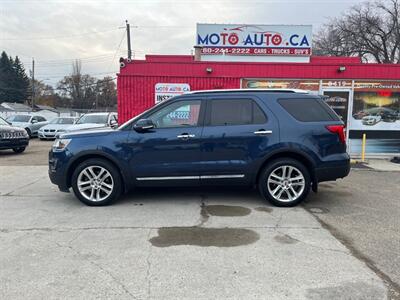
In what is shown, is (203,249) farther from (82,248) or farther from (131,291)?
(82,248)

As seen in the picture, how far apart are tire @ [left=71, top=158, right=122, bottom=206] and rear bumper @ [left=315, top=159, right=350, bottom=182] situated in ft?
10.9

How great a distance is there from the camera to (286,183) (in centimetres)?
602

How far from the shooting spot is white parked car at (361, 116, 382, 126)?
12016mm

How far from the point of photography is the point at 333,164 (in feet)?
19.8

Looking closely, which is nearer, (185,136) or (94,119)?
(185,136)

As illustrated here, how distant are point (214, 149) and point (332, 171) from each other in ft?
6.59

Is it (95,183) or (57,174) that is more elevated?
(57,174)

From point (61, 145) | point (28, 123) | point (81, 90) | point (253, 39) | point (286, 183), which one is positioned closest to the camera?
point (286, 183)

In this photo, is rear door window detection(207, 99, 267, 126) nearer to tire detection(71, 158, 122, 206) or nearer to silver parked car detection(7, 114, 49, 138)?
tire detection(71, 158, 122, 206)

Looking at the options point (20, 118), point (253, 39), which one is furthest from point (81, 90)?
point (253, 39)

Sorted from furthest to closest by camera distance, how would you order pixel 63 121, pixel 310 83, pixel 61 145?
pixel 63 121 → pixel 310 83 → pixel 61 145

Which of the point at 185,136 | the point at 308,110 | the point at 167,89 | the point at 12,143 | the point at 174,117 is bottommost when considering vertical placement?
the point at 12,143

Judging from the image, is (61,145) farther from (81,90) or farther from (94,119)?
(81,90)

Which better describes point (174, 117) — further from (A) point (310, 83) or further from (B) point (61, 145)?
(A) point (310, 83)
